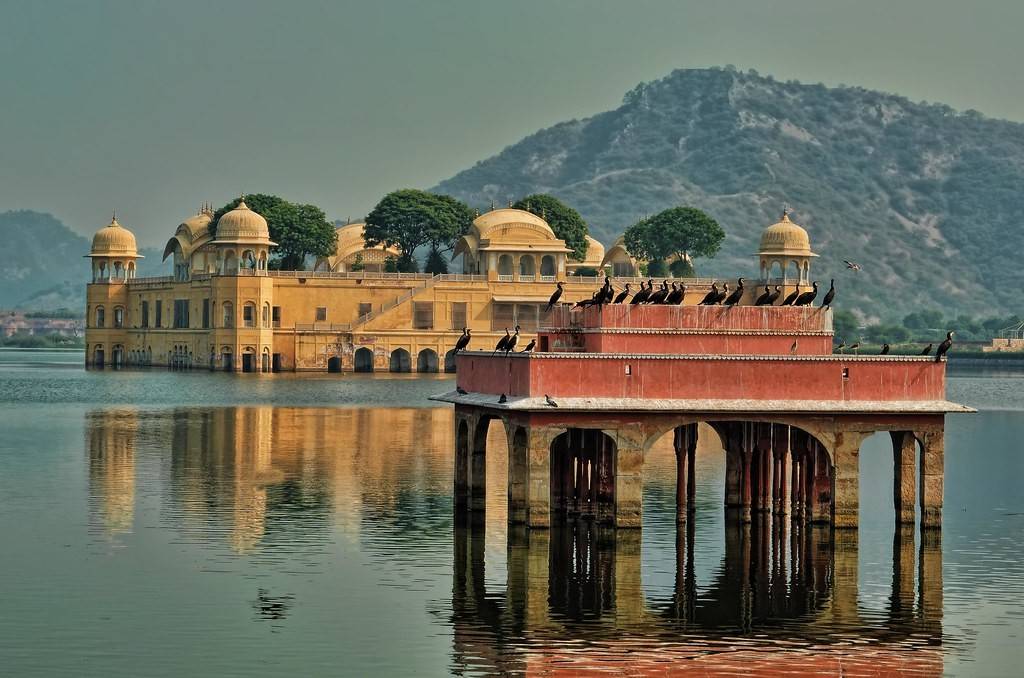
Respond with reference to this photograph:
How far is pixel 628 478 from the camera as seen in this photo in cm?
3638

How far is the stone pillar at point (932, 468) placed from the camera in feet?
122

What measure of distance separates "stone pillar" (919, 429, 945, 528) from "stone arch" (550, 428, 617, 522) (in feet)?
20.0

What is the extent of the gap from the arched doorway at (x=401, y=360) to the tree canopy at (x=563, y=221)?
82.8 feet

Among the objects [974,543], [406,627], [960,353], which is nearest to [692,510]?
[974,543]

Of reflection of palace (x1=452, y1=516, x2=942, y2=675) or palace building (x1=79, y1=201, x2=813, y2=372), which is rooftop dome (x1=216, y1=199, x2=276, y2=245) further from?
reflection of palace (x1=452, y1=516, x2=942, y2=675)

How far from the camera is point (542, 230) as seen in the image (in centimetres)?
14012

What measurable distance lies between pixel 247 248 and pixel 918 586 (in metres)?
101

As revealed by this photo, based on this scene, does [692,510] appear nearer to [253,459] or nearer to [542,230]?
[253,459]

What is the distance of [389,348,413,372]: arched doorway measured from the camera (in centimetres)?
13138


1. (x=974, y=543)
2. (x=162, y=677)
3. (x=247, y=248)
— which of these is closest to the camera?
(x=162, y=677)

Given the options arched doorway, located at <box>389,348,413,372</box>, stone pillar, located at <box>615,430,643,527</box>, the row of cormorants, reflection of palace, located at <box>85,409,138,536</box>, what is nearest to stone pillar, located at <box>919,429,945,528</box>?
the row of cormorants

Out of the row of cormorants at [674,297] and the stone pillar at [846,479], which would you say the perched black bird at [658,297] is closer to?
the row of cormorants at [674,297]

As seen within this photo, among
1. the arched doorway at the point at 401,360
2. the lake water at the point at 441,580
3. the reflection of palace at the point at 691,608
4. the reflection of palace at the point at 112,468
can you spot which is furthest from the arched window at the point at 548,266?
the reflection of palace at the point at 691,608

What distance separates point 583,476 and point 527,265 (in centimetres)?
10039
